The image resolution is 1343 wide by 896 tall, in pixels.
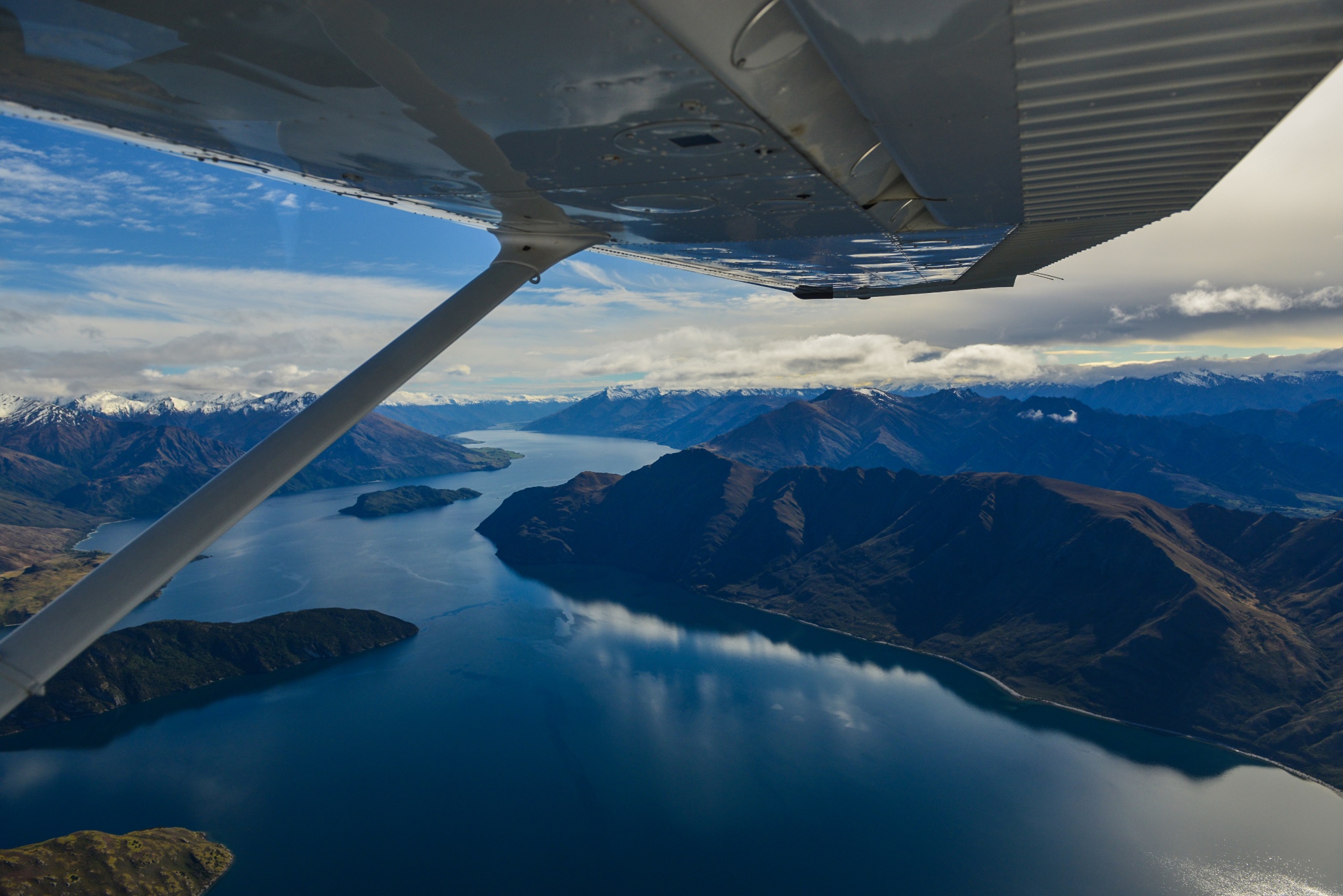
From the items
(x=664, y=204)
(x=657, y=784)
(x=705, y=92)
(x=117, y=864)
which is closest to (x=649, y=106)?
(x=705, y=92)

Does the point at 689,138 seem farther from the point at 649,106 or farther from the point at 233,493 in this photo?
the point at 233,493

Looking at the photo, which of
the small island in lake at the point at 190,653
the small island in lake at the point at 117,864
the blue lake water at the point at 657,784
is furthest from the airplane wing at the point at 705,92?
the small island in lake at the point at 190,653

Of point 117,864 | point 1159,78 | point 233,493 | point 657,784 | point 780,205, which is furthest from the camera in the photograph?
point 657,784

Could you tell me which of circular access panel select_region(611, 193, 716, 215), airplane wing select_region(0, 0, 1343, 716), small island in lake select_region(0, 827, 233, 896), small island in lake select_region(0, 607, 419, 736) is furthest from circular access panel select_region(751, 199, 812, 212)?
small island in lake select_region(0, 607, 419, 736)

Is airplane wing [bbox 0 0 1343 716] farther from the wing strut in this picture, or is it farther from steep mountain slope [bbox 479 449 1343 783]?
steep mountain slope [bbox 479 449 1343 783]

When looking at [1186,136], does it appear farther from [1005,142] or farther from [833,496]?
[833,496]

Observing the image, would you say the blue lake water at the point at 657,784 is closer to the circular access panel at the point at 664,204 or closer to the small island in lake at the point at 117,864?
the small island in lake at the point at 117,864

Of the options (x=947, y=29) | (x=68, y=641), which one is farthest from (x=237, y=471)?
(x=947, y=29)
